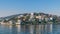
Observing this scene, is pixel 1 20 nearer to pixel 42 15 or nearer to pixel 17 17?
pixel 17 17

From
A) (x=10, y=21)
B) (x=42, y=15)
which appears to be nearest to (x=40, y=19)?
(x=42, y=15)

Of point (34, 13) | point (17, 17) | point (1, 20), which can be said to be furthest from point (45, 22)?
point (1, 20)

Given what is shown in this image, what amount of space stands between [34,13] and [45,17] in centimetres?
208

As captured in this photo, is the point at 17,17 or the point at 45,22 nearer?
the point at 17,17

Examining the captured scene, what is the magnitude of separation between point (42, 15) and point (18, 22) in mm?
4169

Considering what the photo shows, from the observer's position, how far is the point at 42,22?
3183 cm

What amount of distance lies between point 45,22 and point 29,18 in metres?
3.61

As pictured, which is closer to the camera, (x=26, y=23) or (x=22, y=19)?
(x=22, y=19)

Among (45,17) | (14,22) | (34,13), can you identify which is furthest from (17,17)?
(45,17)

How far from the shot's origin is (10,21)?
95.8ft

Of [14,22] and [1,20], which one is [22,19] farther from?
[1,20]

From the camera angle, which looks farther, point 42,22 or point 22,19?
point 42,22

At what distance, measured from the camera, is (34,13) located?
30703 mm

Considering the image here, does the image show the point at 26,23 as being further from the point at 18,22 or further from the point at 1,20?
the point at 1,20
